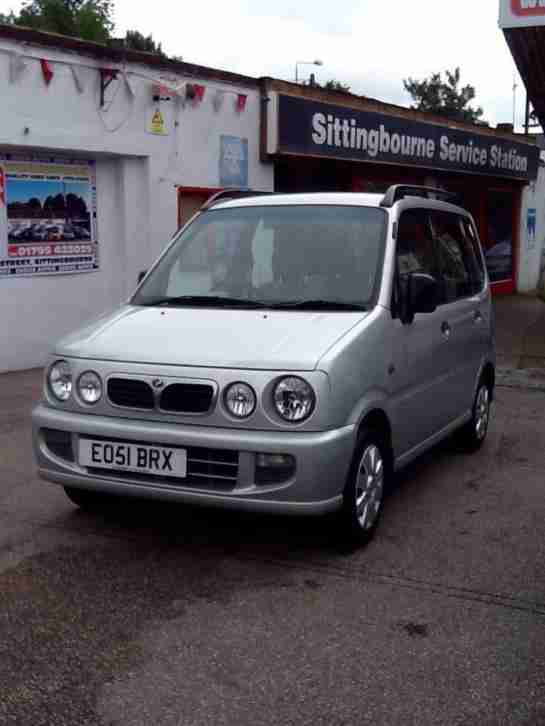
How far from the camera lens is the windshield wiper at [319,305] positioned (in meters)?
5.11

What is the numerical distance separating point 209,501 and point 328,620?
81 cm

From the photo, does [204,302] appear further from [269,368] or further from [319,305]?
[269,368]

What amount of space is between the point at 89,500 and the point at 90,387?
36.1 inches

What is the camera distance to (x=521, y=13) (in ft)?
42.0

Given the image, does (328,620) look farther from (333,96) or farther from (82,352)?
(333,96)

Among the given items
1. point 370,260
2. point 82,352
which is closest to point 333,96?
point 370,260

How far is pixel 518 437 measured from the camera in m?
7.91

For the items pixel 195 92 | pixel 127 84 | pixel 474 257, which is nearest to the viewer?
pixel 474 257

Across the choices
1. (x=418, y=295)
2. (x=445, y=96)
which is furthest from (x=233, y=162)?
(x=445, y=96)

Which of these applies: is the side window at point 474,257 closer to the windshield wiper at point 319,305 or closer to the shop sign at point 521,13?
the windshield wiper at point 319,305

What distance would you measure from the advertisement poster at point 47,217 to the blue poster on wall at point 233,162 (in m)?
2.15

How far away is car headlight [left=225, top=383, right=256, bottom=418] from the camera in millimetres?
4453

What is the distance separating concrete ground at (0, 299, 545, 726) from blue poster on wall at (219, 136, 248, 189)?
23.8 feet

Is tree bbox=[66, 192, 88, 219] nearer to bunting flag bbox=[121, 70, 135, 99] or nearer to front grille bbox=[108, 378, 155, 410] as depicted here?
bunting flag bbox=[121, 70, 135, 99]
